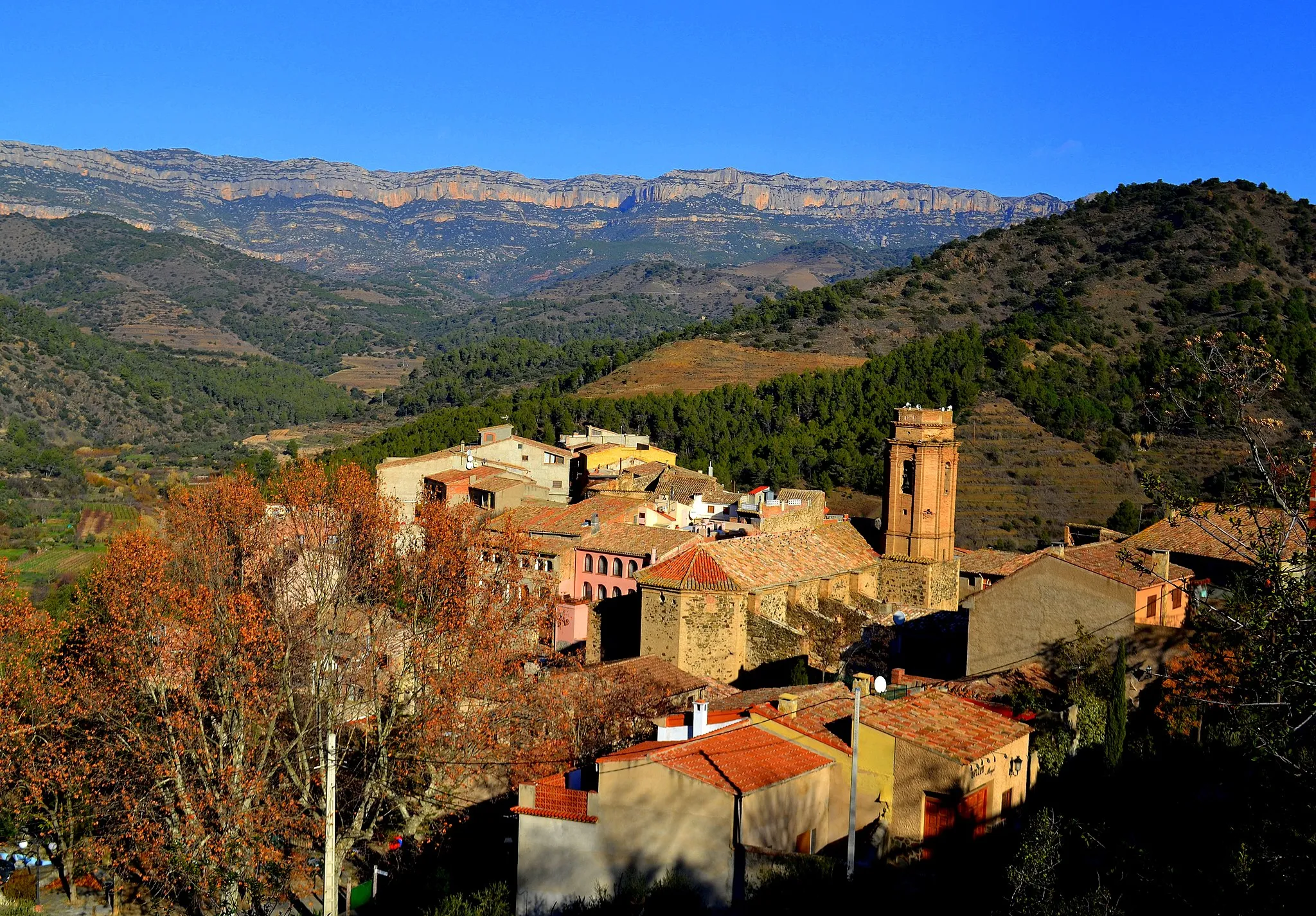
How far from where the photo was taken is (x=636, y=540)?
125 ft

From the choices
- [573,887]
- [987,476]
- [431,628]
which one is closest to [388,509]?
[431,628]

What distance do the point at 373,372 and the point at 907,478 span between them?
147 metres

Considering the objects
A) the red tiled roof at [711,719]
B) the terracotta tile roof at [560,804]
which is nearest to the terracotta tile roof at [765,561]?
the red tiled roof at [711,719]

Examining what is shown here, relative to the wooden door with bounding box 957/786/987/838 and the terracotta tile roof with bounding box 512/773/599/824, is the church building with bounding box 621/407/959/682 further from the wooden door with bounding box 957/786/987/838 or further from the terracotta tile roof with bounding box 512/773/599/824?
the terracotta tile roof with bounding box 512/773/599/824

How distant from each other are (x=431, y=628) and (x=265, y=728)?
4538mm

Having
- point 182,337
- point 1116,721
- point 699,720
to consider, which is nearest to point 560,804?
point 699,720

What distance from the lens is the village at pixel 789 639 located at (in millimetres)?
17359

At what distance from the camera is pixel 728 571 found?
32.3 meters

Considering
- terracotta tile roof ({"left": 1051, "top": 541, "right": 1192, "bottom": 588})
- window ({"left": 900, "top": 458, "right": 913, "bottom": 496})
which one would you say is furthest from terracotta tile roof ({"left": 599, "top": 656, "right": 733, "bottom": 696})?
window ({"left": 900, "top": 458, "right": 913, "bottom": 496})

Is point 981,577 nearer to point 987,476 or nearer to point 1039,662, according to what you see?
point 1039,662

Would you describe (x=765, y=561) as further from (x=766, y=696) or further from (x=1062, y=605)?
(x=766, y=696)

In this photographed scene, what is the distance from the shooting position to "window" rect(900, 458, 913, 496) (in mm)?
39531

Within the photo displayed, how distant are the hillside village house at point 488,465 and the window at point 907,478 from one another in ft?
51.4

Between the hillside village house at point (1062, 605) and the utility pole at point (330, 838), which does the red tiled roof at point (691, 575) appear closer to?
the hillside village house at point (1062, 605)
